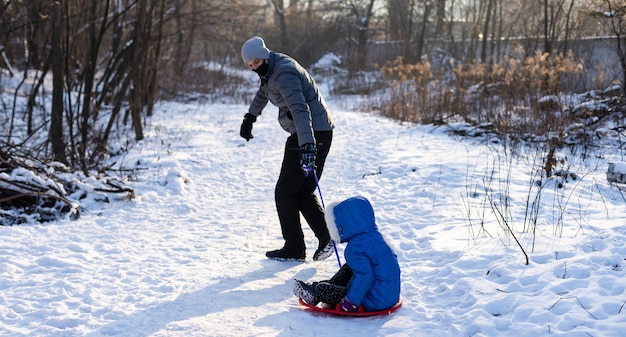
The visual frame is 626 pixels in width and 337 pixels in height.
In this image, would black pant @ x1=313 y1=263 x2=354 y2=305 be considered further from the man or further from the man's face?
the man's face

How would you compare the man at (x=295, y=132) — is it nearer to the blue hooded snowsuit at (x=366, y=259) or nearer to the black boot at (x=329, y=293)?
the blue hooded snowsuit at (x=366, y=259)

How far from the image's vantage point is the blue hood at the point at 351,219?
11.6ft

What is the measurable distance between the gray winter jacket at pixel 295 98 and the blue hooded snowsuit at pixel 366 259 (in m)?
0.82

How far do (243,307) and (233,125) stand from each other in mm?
10670

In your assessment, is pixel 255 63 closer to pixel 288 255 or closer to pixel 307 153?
pixel 307 153

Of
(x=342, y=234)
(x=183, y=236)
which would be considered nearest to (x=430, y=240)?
(x=342, y=234)

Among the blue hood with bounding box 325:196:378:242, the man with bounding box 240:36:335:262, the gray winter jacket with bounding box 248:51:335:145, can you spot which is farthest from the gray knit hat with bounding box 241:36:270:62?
the blue hood with bounding box 325:196:378:242

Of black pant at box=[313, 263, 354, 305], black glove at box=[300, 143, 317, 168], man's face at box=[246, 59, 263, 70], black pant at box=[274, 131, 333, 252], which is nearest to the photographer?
black pant at box=[313, 263, 354, 305]

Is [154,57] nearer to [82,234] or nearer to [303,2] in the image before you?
[82,234]

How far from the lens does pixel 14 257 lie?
441 cm

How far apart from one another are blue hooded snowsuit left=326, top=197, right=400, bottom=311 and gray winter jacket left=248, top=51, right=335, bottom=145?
82 centimetres

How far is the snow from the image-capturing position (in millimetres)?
3324

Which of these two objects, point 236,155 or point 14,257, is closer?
point 14,257

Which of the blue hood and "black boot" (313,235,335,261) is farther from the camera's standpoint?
"black boot" (313,235,335,261)
